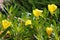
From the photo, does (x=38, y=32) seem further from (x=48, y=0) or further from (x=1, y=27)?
(x=48, y=0)

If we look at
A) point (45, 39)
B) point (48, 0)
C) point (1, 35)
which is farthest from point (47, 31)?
point (48, 0)

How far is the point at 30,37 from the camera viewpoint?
2.10 feet

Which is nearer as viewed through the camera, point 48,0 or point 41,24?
point 41,24

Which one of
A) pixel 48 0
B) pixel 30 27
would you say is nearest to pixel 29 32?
pixel 30 27

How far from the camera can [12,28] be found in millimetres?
650

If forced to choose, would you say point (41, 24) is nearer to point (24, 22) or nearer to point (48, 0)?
point (24, 22)

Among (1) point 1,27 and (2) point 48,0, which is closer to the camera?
(1) point 1,27

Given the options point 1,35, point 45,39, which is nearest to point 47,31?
point 45,39

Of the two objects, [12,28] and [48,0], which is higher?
[12,28]

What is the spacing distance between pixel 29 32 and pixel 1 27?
0.30ft

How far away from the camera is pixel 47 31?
24.0 inches

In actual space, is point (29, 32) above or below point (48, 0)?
above

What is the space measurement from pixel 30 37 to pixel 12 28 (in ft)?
0.21

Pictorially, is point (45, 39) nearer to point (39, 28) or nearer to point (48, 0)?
point (39, 28)
